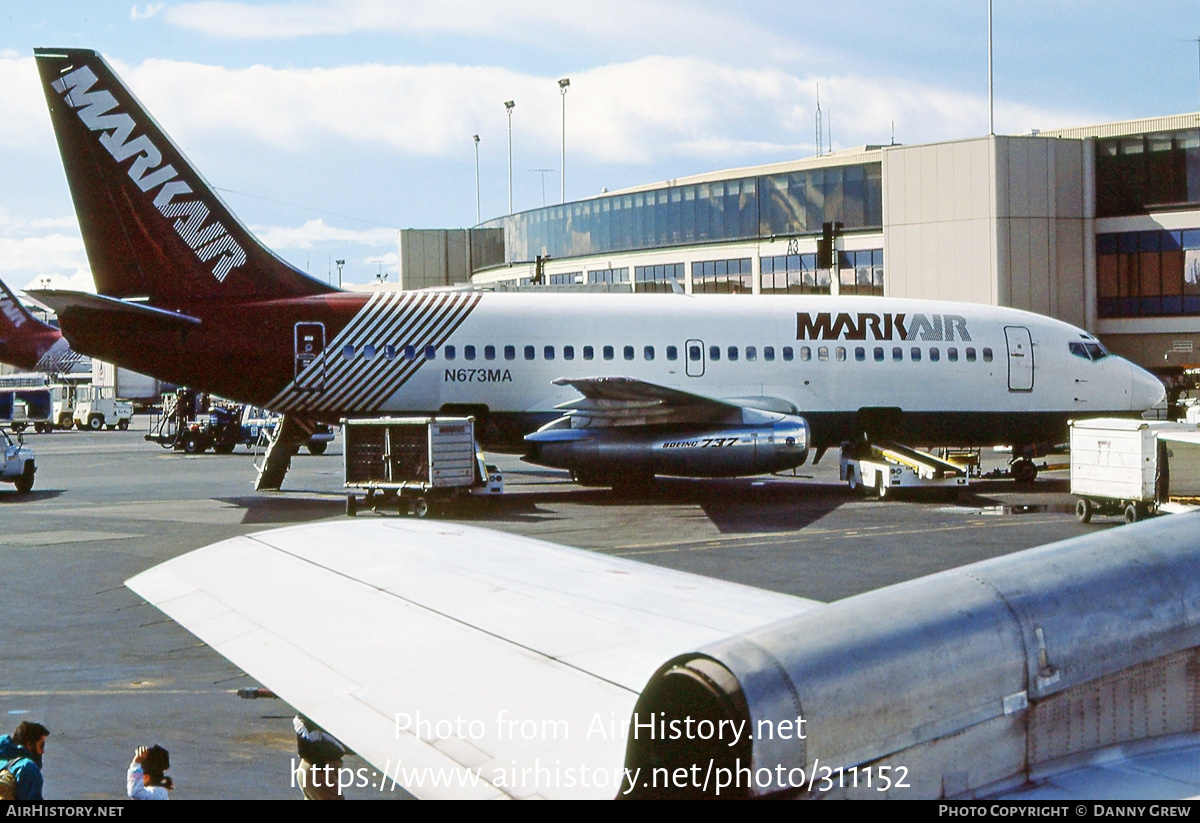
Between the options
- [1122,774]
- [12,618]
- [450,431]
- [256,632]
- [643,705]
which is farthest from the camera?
[450,431]

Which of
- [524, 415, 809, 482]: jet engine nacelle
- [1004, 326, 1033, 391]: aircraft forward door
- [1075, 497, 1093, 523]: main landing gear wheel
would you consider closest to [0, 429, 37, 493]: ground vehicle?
[524, 415, 809, 482]: jet engine nacelle

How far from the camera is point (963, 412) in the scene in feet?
101

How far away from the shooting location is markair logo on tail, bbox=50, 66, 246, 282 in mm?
27078

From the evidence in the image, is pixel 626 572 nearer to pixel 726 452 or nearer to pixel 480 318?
pixel 726 452

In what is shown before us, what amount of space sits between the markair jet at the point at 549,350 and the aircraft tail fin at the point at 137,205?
0.13ft

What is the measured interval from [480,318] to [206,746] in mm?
19779

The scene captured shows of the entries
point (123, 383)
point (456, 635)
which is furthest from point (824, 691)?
point (123, 383)

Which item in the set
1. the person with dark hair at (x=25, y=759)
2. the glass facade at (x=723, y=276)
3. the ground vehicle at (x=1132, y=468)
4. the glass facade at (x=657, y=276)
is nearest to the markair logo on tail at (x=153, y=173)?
the ground vehicle at (x=1132, y=468)

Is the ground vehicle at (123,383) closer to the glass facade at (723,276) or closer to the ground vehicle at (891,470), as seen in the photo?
the glass facade at (723,276)

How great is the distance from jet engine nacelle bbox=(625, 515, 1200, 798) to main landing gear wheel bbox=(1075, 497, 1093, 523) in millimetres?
20887

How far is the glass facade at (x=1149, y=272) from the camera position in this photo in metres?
59.3

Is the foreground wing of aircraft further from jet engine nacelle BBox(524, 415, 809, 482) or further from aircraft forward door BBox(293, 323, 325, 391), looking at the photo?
aircraft forward door BBox(293, 323, 325, 391)

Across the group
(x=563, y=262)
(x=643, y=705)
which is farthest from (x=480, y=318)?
(x=563, y=262)

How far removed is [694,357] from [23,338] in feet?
257
